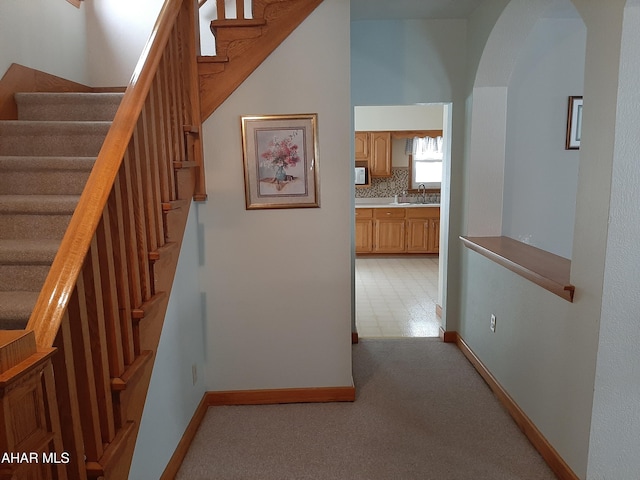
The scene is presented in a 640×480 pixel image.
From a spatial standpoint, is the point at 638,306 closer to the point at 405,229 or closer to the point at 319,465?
the point at 319,465

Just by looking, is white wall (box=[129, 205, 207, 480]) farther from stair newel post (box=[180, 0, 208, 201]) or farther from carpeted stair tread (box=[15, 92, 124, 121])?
carpeted stair tread (box=[15, 92, 124, 121])

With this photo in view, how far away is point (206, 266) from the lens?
2.62m

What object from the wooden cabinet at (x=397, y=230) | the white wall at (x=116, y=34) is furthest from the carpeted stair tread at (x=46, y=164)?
the wooden cabinet at (x=397, y=230)

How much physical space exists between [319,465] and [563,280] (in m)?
1.52

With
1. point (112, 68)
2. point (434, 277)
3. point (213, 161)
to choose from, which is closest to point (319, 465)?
point (213, 161)

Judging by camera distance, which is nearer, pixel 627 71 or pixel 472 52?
pixel 627 71

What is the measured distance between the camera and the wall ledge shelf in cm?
204

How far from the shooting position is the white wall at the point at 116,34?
3600mm

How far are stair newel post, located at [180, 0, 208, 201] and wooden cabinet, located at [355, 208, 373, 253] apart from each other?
494 centimetres

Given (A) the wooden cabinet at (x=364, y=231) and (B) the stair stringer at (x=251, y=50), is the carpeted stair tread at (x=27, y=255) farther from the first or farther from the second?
(A) the wooden cabinet at (x=364, y=231)

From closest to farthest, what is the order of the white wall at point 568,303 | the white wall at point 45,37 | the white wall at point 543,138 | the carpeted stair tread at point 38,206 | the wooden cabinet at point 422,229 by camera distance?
the white wall at point 568,303 → the carpeted stair tread at point 38,206 → the white wall at point 45,37 → the white wall at point 543,138 → the wooden cabinet at point 422,229

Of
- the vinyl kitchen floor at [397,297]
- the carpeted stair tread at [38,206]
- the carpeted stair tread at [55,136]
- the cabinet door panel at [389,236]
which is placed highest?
the carpeted stair tread at [55,136]

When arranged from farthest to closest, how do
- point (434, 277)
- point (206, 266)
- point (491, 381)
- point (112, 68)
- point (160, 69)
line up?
point (434, 277), point (112, 68), point (491, 381), point (206, 266), point (160, 69)

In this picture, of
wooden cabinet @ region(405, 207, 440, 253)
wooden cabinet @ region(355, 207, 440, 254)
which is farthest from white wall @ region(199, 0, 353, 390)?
wooden cabinet @ region(405, 207, 440, 253)
